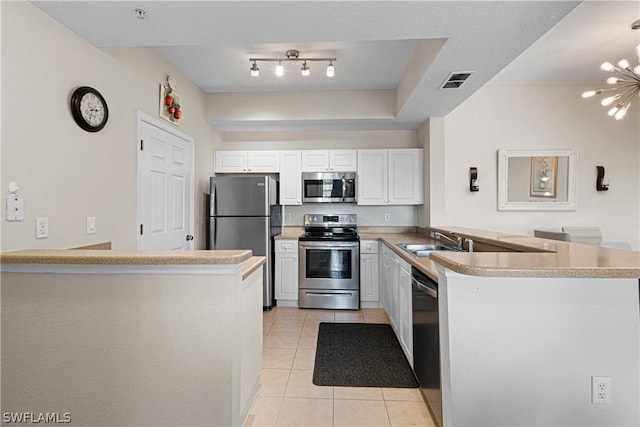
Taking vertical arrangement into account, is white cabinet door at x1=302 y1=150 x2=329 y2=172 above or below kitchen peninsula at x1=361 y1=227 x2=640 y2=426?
above

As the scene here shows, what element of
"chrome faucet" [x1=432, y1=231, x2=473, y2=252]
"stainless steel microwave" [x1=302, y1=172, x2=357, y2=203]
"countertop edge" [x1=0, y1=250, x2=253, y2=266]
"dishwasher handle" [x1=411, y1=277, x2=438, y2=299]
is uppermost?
"stainless steel microwave" [x1=302, y1=172, x2=357, y2=203]

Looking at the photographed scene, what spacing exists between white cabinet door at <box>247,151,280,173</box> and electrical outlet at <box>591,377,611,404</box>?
3516 millimetres

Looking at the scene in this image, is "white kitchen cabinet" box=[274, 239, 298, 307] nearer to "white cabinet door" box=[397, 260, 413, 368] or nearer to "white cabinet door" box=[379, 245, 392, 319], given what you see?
"white cabinet door" box=[379, 245, 392, 319]

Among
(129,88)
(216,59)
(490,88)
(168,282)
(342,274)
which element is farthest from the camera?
(490,88)

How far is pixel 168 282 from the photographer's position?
1452 millimetres

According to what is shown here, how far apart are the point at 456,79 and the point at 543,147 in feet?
7.34

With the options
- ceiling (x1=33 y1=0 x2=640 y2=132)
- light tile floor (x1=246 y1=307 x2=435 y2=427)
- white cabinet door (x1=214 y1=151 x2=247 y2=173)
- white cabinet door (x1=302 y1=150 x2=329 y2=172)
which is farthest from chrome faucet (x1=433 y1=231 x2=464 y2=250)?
white cabinet door (x1=214 y1=151 x2=247 y2=173)

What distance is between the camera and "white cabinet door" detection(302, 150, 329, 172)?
159 inches

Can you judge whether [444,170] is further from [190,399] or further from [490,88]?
[190,399]

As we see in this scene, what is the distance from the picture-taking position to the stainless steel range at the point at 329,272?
3.69 metres

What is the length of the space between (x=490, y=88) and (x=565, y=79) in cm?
82

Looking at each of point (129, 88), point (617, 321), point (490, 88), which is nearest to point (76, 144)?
point (129, 88)

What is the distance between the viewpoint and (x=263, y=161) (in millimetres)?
4113

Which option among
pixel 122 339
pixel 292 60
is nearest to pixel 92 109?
pixel 122 339
